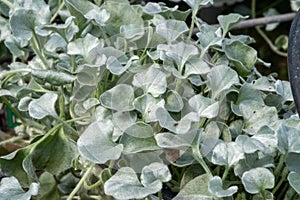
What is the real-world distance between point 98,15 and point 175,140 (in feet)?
0.60

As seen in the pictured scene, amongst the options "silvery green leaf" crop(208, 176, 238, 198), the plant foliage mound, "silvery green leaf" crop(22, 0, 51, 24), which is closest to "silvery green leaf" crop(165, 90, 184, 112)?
the plant foliage mound

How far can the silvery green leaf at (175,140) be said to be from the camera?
17.5 inches

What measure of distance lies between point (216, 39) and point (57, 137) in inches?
7.5

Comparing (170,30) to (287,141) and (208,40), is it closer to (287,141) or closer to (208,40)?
(208,40)

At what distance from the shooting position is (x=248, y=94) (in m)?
0.53

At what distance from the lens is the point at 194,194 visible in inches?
17.3

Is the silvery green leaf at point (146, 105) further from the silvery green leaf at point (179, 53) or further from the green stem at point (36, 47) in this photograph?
the green stem at point (36, 47)

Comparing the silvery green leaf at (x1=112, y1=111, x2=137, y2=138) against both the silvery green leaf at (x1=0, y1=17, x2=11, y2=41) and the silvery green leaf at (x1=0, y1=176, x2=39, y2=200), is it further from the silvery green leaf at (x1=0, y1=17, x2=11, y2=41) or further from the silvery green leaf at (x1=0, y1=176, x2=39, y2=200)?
the silvery green leaf at (x1=0, y1=17, x2=11, y2=41)

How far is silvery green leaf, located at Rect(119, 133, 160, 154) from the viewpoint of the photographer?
463mm

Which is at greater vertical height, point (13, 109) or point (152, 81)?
point (152, 81)

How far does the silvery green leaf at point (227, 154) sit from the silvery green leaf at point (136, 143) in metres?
0.05

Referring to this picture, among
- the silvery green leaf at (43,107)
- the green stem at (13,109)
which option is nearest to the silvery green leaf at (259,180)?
the silvery green leaf at (43,107)

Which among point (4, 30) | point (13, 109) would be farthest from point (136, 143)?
point (4, 30)

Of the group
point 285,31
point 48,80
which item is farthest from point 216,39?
point 285,31
